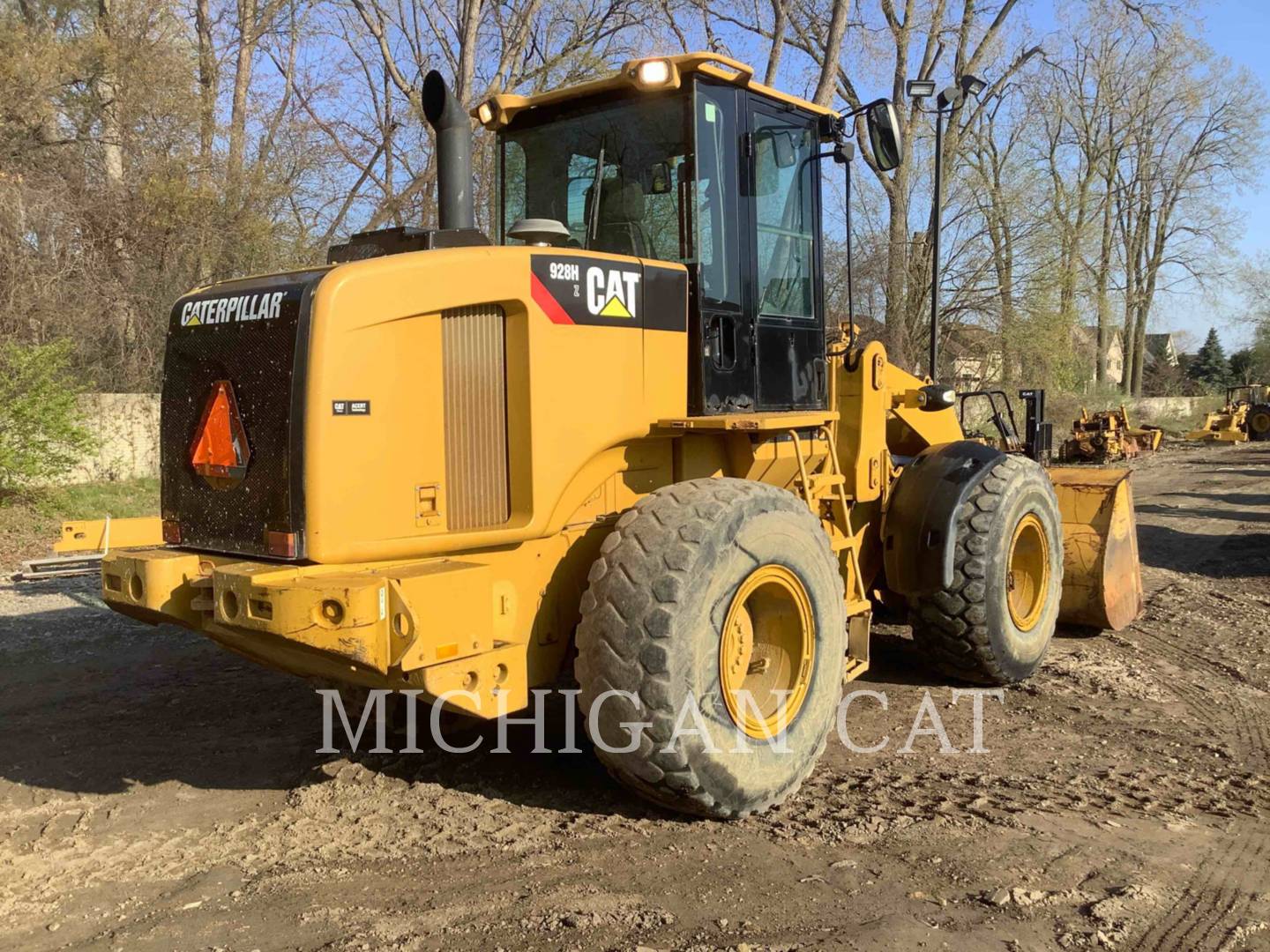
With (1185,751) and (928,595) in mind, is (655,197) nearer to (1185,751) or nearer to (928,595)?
(928,595)

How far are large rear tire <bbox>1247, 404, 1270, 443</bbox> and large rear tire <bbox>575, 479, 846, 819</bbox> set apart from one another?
107 feet

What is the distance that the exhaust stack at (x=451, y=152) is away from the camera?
178 inches

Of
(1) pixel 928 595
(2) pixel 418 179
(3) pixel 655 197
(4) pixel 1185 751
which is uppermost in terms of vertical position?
(2) pixel 418 179

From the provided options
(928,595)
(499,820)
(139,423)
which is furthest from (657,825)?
(139,423)

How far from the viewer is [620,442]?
432 centimetres

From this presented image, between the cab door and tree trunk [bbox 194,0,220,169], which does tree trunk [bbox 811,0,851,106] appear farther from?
the cab door

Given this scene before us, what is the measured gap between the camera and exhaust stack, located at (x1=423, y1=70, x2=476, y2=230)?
452 centimetres

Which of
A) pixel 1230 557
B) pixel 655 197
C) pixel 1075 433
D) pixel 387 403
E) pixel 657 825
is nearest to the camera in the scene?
Answer: pixel 387 403

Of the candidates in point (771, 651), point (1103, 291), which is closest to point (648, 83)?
point (771, 651)

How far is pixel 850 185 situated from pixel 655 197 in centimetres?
138

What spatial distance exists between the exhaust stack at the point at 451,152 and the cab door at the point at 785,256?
1248 millimetres

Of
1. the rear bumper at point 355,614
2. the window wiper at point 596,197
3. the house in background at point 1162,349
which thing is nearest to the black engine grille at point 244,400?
the rear bumper at point 355,614

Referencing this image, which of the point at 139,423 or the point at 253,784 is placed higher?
the point at 139,423

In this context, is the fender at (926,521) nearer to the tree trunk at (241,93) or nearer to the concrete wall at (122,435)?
the concrete wall at (122,435)
